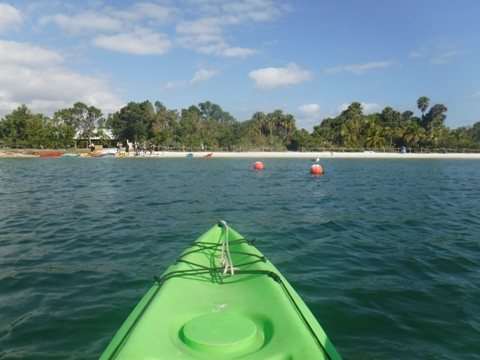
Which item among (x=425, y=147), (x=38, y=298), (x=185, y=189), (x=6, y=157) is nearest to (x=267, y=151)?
(x=425, y=147)

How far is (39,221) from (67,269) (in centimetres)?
495

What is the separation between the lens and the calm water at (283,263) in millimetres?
4492

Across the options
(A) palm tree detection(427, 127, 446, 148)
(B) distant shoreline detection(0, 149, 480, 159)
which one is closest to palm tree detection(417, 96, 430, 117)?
(A) palm tree detection(427, 127, 446, 148)

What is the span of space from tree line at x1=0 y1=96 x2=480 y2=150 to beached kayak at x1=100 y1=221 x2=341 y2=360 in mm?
60264

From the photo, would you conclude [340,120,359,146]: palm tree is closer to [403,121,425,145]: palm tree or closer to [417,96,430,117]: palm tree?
[403,121,425,145]: palm tree

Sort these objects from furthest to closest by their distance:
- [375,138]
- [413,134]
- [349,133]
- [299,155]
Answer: [413,134] → [349,133] → [375,138] → [299,155]

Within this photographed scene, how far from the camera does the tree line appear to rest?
206 feet

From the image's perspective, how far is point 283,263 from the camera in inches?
281

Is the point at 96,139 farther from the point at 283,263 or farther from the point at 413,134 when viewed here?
the point at 283,263

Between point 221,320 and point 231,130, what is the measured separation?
6528 centimetres

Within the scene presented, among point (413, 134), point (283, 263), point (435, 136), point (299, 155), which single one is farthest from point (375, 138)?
point (283, 263)

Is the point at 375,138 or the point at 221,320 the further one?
the point at 375,138

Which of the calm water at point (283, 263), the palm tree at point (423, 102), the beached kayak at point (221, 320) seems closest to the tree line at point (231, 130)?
the palm tree at point (423, 102)

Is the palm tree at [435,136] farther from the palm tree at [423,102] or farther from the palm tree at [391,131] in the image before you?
the palm tree at [423,102]
